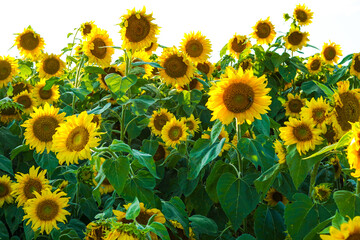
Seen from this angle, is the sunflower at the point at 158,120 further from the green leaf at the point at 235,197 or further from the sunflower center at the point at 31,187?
the green leaf at the point at 235,197

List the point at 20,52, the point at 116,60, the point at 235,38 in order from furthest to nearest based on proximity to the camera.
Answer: the point at 235,38 → the point at 20,52 → the point at 116,60

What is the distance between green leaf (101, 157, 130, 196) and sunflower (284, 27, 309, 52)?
3166 millimetres

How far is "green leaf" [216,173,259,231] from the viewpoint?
1926mm

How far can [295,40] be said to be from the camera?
4.54m

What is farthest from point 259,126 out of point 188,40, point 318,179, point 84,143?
point 188,40

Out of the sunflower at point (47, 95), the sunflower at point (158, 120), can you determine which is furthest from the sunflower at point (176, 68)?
the sunflower at point (47, 95)

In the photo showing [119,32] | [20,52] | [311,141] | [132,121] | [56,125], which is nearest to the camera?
[311,141]

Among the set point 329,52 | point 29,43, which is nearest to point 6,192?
point 29,43

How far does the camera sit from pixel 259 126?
6.55 feet

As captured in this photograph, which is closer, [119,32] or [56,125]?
[56,125]

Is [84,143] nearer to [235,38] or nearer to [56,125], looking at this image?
[56,125]

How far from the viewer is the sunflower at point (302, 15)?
488 centimetres

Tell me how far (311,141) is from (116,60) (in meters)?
2.24

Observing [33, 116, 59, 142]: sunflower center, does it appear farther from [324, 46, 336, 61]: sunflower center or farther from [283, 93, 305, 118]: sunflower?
[324, 46, 336, 61]: sunflower center
